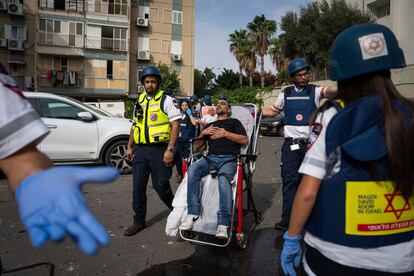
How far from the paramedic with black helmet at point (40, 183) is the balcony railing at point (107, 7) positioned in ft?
118

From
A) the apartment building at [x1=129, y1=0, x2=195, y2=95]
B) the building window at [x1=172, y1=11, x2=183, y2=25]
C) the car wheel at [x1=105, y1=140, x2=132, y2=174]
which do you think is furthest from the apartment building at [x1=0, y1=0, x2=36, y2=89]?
the car wheel at [x1=105, y1=140, x2=132, y2=174]

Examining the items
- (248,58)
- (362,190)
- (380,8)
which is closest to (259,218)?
(362,190)

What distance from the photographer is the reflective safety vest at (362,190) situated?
4.81 ft

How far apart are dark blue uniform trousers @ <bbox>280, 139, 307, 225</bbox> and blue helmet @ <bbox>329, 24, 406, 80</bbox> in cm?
311

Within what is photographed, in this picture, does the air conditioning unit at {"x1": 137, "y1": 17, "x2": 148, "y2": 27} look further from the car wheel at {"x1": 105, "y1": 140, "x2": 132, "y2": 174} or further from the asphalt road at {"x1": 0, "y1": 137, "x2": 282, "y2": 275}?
the asphalt road at {"x1": 0, "y1": 137, "x2": 282, "y2": 275}

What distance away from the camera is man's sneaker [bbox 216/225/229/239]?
385 cm

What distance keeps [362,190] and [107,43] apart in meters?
35.8

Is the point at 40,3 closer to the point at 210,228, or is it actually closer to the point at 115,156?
the point at 115,156

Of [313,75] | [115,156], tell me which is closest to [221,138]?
[115,156]

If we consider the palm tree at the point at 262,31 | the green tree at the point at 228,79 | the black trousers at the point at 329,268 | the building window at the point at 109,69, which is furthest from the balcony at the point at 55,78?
the black trousers at the point at 329,268

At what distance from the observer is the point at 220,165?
4.48 metres

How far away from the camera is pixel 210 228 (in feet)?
13.4

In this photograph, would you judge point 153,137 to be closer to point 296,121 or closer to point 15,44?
point 296,121

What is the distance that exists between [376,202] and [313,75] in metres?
28.0
